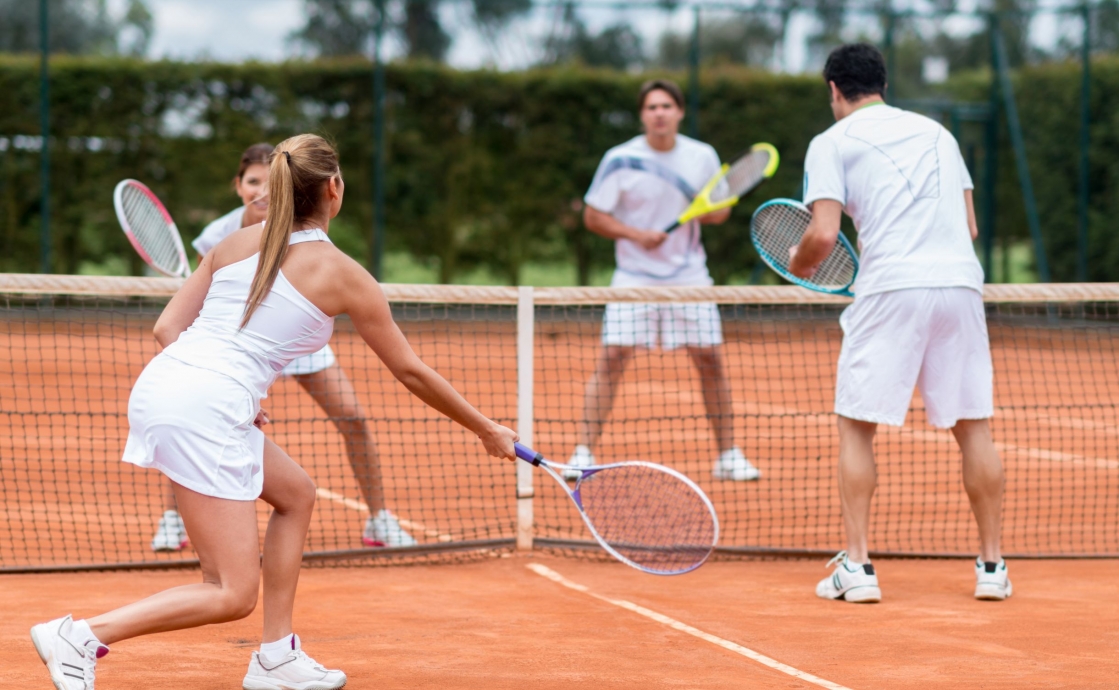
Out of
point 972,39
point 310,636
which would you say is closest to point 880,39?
point 972,39

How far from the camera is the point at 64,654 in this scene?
9.34 feet

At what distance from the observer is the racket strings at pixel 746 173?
673cm

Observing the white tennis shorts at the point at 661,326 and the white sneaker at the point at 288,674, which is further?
the white tennis shorts at the point at 661,326

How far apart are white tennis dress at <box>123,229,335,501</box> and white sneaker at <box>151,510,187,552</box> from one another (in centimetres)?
212

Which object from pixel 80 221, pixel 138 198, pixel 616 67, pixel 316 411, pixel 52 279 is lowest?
pixel 316 411

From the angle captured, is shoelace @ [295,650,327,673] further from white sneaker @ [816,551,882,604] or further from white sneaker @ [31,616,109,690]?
white sneaker @ [816,551,882,604]

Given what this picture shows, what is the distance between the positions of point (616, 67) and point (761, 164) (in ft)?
30.0

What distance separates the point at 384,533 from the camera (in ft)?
16.7

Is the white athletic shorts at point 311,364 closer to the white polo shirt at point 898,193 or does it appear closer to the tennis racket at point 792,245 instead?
the tennis racket at point 792,245

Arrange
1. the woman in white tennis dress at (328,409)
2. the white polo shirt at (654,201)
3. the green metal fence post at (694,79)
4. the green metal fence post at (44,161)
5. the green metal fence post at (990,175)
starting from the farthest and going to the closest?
the green metal fence post at (990,175), the green metal fence post at (694,79), the green metal fence post at (44,161), the white polo shirt at (654,201), the woman in white tennis dress at (328,409)

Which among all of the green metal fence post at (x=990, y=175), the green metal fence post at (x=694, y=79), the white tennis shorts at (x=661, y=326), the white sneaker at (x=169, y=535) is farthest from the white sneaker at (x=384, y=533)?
the green metal fence post at (x=990, y=175)

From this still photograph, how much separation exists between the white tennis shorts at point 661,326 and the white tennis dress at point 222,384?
325cm

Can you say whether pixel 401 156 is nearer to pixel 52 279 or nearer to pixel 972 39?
pixel 972 39

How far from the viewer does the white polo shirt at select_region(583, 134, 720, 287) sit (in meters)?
6.57
